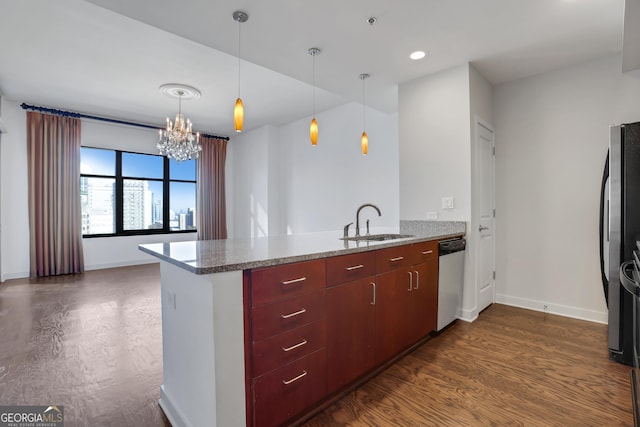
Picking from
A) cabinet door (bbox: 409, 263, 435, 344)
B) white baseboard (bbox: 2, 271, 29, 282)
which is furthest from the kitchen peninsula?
white baseboard (bbox: 2, 271, 29, 282)

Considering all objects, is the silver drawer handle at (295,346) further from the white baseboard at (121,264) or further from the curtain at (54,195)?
the white baseboard at (121,264)

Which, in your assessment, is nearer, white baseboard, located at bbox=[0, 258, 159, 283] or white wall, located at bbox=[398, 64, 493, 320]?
white wall, located at bbox=[398, 64, 493, 320]

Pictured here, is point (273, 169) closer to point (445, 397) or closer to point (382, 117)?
point (382, 117)

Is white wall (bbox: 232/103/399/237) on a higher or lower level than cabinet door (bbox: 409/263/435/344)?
higher

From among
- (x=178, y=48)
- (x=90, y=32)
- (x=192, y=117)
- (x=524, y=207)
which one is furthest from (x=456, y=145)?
(x=192, y=117)

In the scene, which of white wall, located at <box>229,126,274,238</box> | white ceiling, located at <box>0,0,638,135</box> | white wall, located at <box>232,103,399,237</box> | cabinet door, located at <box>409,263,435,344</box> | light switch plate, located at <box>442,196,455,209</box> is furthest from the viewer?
white wall, located at <box>229,126,274,238</box>

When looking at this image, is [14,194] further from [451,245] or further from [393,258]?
[451,245]

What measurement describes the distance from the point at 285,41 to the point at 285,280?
215cm

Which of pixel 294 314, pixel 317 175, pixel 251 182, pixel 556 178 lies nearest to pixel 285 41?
pixel 294 314

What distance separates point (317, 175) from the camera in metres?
5.78

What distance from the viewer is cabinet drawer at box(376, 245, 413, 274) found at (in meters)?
2.05

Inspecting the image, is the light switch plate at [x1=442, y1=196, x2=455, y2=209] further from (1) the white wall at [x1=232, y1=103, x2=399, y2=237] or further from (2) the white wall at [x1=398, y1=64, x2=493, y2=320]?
(1) the white wall at [x1=232, y1=103, x2=399, y2=237]

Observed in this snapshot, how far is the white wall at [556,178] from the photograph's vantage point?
9.78 ft

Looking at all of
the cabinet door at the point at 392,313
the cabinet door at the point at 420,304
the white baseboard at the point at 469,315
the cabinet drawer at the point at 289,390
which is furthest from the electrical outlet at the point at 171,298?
the white baseboard at the point at 469,315
